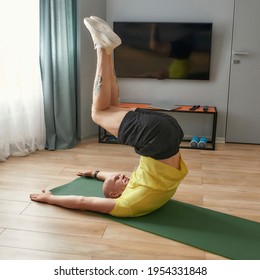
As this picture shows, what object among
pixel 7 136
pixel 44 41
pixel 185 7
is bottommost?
pixel 7 136

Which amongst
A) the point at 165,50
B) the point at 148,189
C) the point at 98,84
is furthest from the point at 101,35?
the point at 165,50

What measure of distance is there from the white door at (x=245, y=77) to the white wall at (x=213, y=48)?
9 cm

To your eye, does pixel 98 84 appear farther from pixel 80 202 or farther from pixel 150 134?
pixel 80 202

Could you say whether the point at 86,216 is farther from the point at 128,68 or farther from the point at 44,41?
the point at 128,68

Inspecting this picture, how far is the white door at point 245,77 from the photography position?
4250 millimetres

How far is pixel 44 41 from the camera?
3.93m

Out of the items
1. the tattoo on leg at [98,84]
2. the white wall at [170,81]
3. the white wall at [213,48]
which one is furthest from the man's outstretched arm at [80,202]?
the white wall at [213,48]

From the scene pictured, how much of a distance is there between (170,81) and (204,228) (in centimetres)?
256

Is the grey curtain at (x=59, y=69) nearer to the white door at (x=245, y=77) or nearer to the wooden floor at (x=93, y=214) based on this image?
the wooden floor at (x=93, y=214)

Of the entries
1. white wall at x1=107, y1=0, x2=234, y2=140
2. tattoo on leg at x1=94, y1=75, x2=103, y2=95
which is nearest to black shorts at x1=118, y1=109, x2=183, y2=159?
tattoo on leg at x1=94, y1=75, x2=103, y2=95

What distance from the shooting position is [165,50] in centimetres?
448
